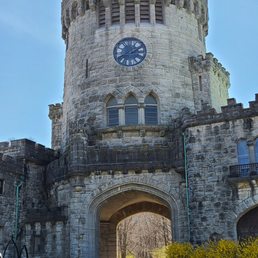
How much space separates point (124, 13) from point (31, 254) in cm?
1540

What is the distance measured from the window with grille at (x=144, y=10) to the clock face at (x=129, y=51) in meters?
1.71

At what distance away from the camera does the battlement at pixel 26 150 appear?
30.2 metres

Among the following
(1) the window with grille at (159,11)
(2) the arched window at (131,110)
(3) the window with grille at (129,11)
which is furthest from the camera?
(1) the window with grille at (159,11)

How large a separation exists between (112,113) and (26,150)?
5.67 metres

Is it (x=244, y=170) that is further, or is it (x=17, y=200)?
(x=17, y=200)

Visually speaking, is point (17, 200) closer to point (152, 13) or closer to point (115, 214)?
point (115, 214)

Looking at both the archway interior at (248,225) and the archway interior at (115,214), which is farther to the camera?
the archway interior at (115,214)

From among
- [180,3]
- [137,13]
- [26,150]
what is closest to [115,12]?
[137,13]

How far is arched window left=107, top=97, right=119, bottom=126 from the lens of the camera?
2944 centimetres

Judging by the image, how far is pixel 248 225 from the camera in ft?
79.2

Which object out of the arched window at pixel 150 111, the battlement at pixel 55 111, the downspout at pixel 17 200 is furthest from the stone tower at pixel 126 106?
the battlement at pixel 55 111

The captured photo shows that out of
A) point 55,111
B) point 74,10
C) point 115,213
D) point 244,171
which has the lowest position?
point 115,213

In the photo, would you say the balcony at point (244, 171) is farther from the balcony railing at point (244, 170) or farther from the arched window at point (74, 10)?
the arched window at point (74, 10)

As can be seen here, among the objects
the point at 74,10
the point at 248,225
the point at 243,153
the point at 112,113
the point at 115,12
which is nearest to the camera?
the point at 248,225
